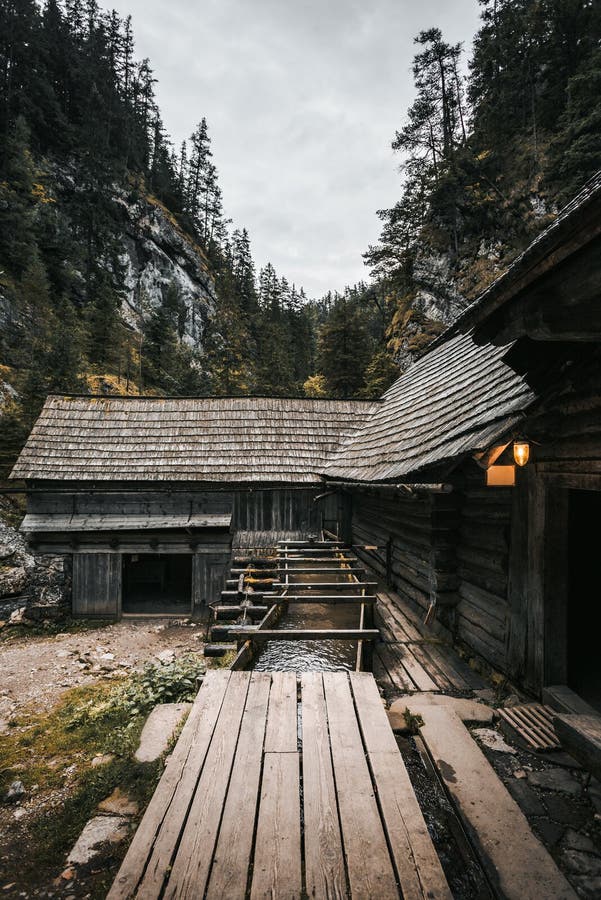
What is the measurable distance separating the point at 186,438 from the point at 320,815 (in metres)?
13.2

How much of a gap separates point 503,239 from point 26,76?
4410 centimetres

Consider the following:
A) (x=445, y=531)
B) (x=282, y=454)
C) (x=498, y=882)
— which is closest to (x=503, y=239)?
(x=282, y=454)

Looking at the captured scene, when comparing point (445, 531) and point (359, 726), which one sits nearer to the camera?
point (359, 726)

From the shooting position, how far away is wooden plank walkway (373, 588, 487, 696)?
4.25 meters

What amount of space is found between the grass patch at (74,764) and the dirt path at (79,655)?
1005 millimetres

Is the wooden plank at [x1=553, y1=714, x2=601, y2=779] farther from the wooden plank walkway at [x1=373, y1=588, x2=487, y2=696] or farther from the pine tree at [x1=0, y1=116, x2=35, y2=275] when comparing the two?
the pine tree at [x1=0, y1=116, x2=35, y2=275]

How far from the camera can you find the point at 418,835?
192 cm

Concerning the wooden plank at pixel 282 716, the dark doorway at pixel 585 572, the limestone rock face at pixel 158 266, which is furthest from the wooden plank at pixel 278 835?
the limestone rock face at pixel 158 266

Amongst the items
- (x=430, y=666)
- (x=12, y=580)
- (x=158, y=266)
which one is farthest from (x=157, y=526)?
(x=158, y=266)

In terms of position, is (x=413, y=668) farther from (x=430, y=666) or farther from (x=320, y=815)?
(x=320, y=815)

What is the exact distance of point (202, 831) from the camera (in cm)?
197

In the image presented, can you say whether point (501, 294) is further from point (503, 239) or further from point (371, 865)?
point (503, 239)

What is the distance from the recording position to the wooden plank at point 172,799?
1753 mm

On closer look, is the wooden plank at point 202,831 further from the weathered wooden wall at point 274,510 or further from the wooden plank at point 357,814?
the weathered wooden wall at point 274,510
